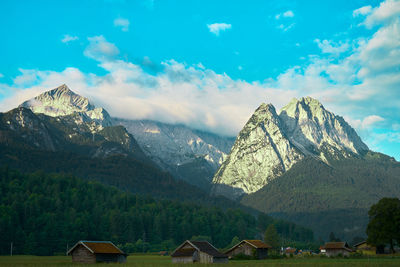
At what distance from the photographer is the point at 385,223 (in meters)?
124

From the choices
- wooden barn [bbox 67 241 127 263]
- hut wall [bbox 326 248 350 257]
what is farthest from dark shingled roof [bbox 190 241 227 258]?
hut wall [bbox 326 248 350 257]

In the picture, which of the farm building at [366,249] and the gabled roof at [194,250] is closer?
the gabled roof at [194,250]

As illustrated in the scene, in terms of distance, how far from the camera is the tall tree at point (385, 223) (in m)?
121

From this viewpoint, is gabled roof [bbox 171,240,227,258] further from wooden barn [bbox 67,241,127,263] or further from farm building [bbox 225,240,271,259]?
farm building [bbox 225,240,271,259]

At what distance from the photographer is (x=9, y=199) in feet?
639

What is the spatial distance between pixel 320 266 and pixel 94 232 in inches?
5063

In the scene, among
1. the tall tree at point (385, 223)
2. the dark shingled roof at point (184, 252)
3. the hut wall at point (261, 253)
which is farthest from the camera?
the hut wall at point (261, 253)

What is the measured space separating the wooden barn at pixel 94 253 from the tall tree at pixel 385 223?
73832 millimetres

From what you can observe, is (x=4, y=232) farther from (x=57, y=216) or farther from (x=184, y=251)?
(x=184, y=251)

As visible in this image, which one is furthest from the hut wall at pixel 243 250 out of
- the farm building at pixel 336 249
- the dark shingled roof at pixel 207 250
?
the farm building at pixel 336 249

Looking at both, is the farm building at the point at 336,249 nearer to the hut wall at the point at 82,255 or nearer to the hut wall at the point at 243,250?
the hut wall at the point at 243,250

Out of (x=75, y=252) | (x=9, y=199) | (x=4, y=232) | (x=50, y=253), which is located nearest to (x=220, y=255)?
(x=75, y=252)

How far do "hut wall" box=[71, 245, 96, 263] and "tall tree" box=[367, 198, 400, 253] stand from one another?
3183 inches

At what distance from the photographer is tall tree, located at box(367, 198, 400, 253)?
397 ft
